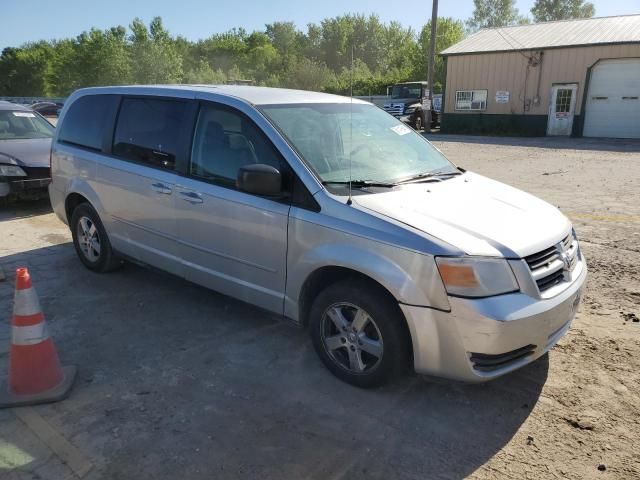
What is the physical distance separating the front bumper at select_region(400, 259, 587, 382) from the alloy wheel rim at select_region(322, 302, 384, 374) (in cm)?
29

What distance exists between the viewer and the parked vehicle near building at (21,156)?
776 centimetres

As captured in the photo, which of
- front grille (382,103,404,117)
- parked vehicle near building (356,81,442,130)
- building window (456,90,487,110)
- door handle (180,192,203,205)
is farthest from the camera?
front grille (382,103,404,117)

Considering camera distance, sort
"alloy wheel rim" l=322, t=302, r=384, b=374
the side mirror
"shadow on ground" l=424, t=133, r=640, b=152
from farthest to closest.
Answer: "shadow on ground" l=424, t=133, r=640, b=152 → the side mirror → "alloy wheel rim" l=322, t=302, r=384, b=374

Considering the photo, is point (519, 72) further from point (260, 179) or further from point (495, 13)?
point (495, 13)

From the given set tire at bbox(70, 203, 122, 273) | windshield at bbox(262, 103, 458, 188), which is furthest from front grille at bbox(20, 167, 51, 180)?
windshield at bbox(262, 103, 458, 188)

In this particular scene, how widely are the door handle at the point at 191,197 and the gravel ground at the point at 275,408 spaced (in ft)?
3.36

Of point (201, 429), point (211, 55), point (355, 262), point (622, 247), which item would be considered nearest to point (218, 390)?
point (201, 429)

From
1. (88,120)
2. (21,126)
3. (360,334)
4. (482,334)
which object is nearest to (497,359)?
(482,334)

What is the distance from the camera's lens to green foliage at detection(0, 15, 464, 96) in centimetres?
5238

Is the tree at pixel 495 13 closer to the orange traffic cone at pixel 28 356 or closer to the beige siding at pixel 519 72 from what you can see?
the beige siding at pixel 519 72

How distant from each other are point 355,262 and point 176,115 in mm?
2125

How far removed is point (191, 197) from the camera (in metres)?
3.95

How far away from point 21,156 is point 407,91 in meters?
23.2

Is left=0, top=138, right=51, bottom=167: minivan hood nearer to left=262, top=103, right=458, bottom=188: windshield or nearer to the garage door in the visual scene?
left=262, top=103, right=458, bottom=188: windshield
